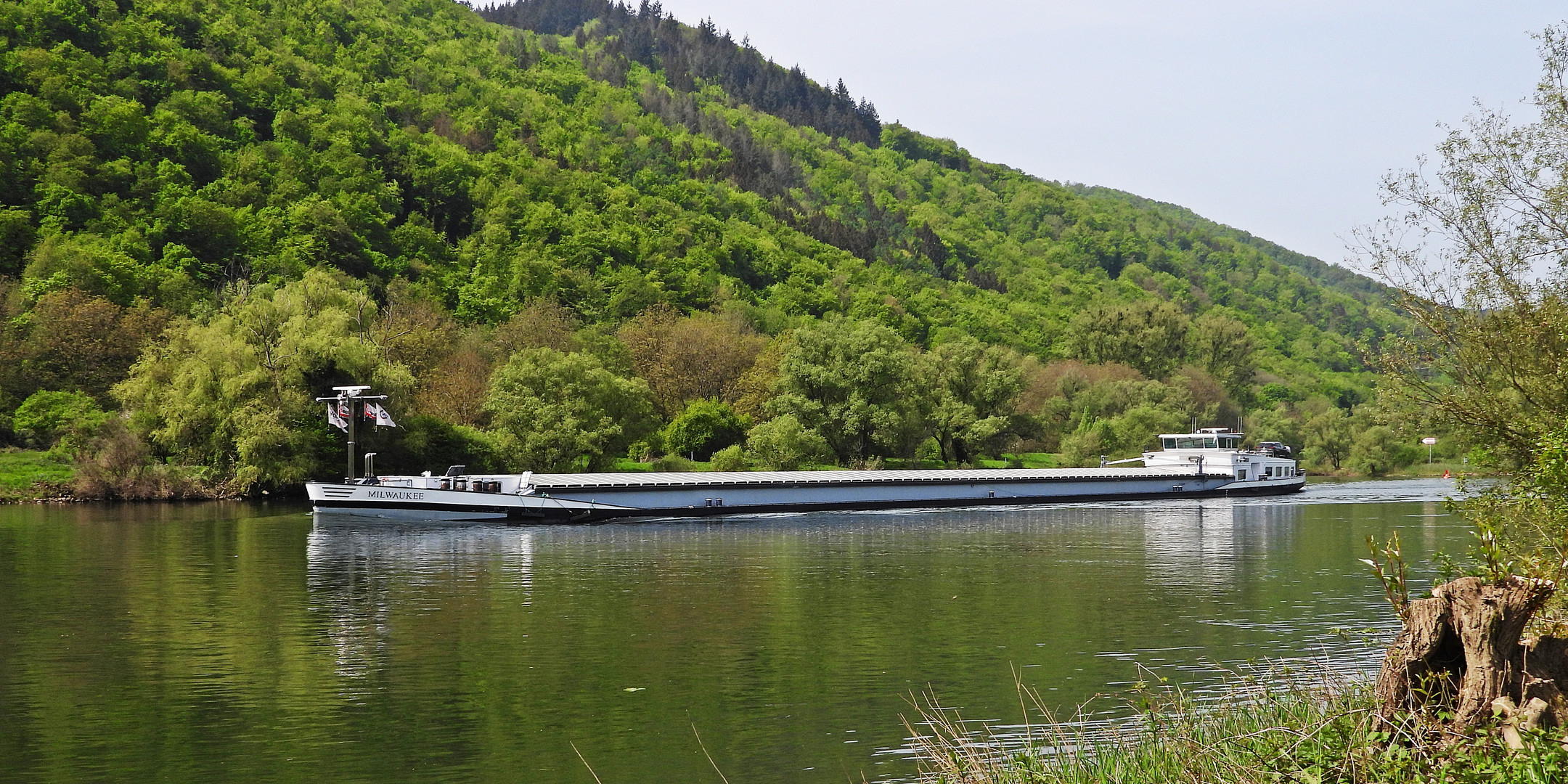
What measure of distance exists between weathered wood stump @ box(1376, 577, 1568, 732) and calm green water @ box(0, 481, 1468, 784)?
6570 millimetres

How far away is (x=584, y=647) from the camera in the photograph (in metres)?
23.2

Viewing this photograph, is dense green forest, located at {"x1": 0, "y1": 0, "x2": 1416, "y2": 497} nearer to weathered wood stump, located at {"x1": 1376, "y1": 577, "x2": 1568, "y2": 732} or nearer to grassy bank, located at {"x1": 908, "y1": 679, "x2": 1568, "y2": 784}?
grassy bank, located at {"x1": 908, "y1": 679, "x2": 1568, "y2": 784}

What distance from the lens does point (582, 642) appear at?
23.8 m

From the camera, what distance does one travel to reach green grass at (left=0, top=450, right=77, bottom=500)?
62500 mm

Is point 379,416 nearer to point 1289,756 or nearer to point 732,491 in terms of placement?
point 732,491

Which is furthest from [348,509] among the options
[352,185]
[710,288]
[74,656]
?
[710,288]

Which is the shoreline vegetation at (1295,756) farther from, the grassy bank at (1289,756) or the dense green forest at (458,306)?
the dense green forest at (458,306)

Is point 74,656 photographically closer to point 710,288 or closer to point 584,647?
point 584,647

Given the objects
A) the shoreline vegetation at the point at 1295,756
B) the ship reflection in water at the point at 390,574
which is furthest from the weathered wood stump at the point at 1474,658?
the ship reflection in water at the point at 390,574

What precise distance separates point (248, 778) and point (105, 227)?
94.6m

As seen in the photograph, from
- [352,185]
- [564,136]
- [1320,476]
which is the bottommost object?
[1320,476]

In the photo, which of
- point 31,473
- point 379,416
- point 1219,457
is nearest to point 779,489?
point 379,416

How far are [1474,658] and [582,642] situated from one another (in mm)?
17311

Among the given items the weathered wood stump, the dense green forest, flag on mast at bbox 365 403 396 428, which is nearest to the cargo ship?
flag on mast at bbox 365 403 396 428
